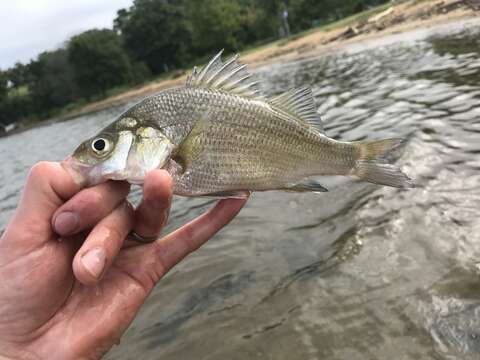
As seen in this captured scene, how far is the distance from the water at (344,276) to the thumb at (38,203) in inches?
121

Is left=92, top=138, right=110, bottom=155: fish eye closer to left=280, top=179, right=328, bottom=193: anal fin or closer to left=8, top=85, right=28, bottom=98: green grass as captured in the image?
left=280, top=179, right=328, bottom=193: anal fin

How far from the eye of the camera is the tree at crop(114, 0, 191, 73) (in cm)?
9094

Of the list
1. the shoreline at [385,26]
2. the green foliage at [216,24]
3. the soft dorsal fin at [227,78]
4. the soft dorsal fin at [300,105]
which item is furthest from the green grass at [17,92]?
the soft dorsal fin at [300,105]

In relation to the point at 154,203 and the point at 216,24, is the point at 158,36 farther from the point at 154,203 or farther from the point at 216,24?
the point at 154,203

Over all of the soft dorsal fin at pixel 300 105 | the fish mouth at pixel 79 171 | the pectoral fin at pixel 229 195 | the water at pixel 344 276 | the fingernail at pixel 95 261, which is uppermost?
the fish mouth at pixel 79 171

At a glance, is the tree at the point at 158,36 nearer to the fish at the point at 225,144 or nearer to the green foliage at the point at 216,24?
the green foliage at the point at 216,24

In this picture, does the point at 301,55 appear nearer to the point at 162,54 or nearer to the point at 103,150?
the point at 103,150

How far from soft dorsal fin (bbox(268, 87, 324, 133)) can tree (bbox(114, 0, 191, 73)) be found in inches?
3605

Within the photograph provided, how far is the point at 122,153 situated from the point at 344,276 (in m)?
4.04

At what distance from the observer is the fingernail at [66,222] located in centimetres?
262

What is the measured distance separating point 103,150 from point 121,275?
1069 mm

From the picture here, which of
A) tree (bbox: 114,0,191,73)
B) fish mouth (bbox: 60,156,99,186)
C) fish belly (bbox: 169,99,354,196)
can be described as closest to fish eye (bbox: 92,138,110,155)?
fish mouth (bbox: 60,156,99,186)

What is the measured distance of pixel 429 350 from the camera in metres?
4.35

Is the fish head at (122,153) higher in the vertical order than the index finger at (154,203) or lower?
higher
